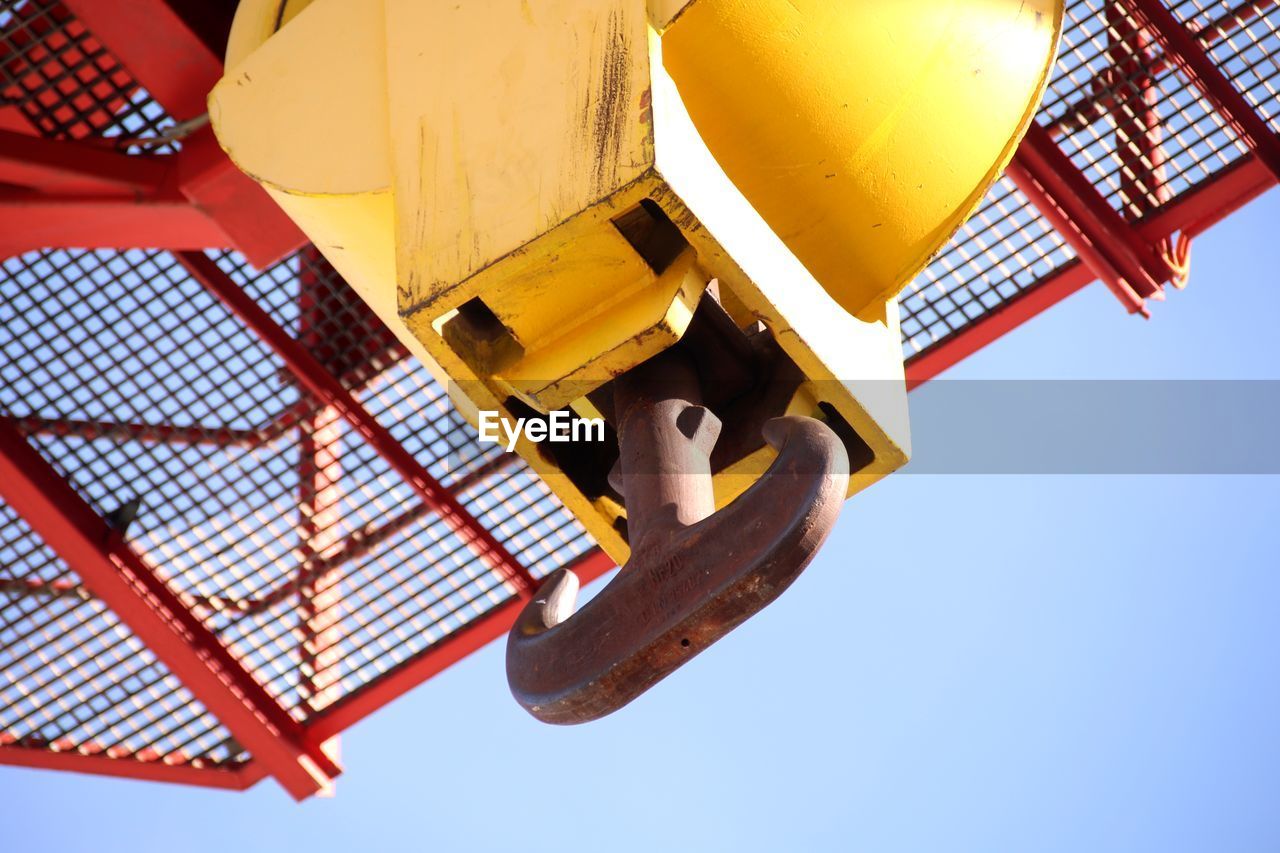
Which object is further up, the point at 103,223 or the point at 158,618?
the point at 103,223

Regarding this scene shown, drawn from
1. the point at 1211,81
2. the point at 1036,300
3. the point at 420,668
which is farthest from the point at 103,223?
the point at 1211,81

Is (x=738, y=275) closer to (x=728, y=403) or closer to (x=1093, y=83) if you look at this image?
(x=728, y=403)

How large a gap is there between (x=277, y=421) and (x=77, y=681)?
112cm

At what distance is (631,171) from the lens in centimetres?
279

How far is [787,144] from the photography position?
323cm

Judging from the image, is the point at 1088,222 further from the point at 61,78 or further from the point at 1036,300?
the point at 61,78

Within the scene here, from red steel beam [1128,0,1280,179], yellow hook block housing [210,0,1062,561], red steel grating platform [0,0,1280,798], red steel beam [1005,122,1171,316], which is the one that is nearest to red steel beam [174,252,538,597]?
red steel grating platform [0,0,1280,798]

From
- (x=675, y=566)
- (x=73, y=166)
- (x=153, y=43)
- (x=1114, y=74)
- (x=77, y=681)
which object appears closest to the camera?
(x=675, y=566)

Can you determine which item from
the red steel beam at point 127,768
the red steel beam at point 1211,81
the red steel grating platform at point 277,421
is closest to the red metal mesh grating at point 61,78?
the red steel grating platform at point 277,421

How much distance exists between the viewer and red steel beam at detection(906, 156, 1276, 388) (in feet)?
17.3

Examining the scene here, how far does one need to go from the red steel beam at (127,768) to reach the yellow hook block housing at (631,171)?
9.69 feet

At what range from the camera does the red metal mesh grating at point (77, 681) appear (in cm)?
600

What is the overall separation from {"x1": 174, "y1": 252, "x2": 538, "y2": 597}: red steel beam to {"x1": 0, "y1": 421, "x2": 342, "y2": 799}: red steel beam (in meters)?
0.78

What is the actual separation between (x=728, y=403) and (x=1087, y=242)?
7.05ft
